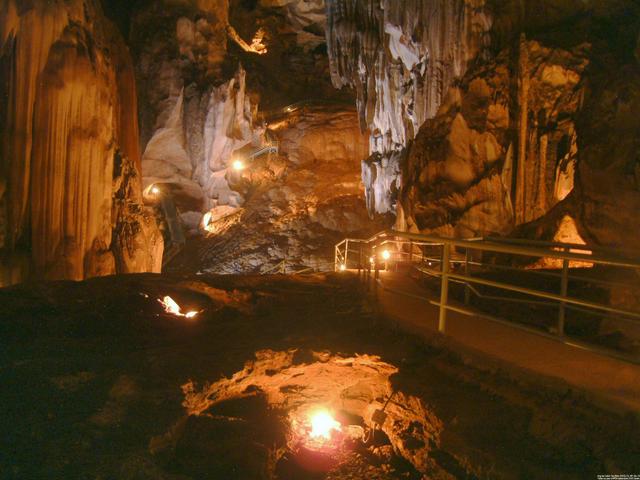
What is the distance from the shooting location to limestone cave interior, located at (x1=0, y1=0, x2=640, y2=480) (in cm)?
277

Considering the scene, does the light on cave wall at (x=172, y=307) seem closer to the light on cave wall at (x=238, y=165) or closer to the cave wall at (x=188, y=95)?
the cave wall at (x=188, y=95)

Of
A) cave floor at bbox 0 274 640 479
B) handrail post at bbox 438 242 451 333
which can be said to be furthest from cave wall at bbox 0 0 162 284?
handrail post at bbox 438 242 451 333

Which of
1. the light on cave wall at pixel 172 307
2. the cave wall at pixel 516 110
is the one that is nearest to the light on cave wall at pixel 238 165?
the cave wall at pixel 516 110

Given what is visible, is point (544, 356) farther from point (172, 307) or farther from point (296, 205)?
point (296, 205)

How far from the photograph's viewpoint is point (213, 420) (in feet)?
9.89

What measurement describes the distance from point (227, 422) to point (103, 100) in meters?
10.2

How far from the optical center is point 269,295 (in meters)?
6.44

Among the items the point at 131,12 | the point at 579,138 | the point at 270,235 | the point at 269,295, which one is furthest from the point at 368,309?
the point at 131,12

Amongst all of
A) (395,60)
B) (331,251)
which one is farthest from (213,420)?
(331,251)

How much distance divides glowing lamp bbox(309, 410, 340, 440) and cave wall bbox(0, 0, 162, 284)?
767 centimetres

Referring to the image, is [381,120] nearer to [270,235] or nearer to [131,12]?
[270,235]

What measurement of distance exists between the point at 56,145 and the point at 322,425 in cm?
868

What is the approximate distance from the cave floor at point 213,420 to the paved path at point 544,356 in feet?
0.36

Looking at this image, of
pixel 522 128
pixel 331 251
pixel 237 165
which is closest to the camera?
pixel 522 128
